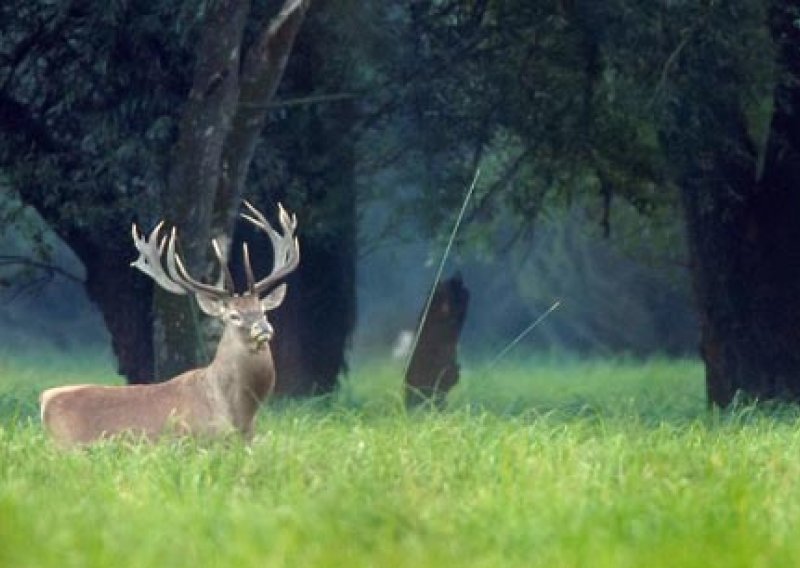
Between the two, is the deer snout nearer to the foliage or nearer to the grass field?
the grass field

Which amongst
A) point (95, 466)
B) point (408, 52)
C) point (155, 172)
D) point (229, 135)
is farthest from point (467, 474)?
point (408, 52)

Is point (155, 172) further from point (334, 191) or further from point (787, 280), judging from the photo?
point (787, 280)

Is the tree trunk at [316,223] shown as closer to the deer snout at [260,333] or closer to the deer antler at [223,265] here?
the deer antler at [223,265]

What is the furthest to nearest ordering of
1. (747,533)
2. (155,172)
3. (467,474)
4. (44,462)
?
(155,172) < (44,462) < (467,474) < (747,533)

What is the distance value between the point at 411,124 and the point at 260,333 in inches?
386

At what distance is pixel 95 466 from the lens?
12.2m

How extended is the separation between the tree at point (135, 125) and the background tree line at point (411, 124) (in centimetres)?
2

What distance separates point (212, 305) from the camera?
15195 millimetres

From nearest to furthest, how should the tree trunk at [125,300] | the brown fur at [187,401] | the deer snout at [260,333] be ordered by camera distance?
the brown fur at [187,401], the deer snout at [260,333], the tree trunk at [125,300]

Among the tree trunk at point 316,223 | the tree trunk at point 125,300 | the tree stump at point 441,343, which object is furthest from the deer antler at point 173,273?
the tree stump at point 441,343

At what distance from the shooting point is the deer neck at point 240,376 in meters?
14.8

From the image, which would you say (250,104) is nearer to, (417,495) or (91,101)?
(91,101)

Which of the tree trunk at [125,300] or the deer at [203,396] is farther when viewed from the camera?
the tree trunk at [125,300]

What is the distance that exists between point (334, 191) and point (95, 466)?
11881 mm
